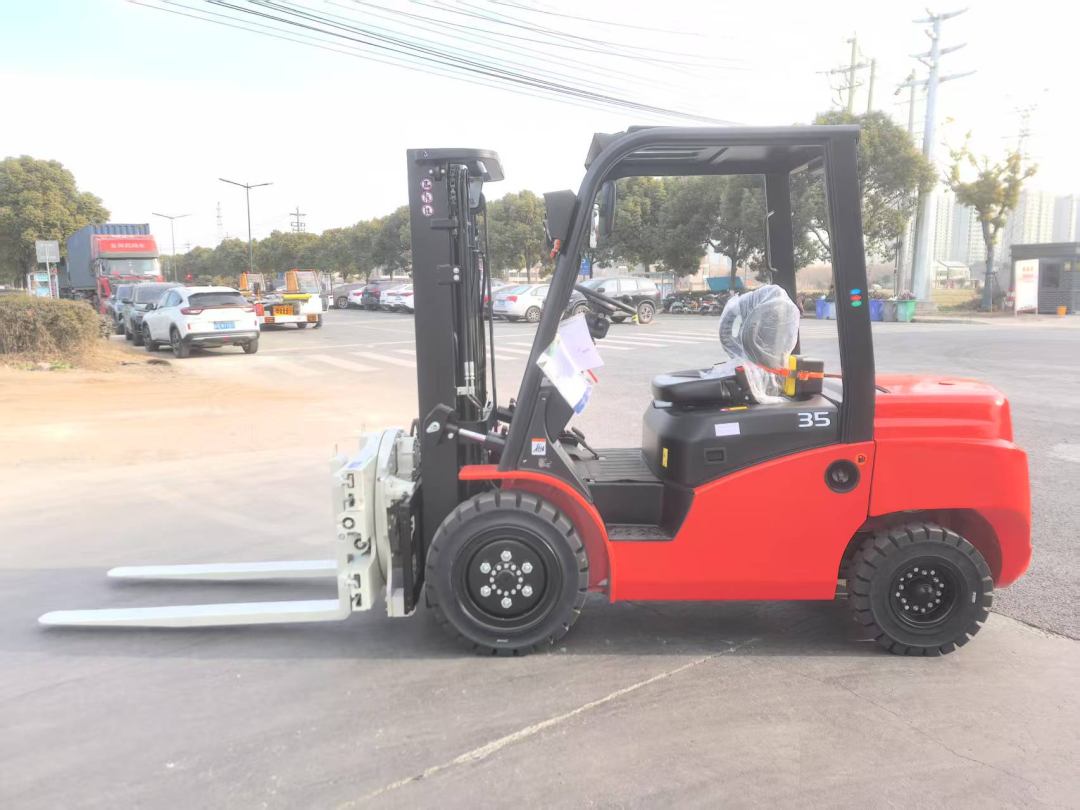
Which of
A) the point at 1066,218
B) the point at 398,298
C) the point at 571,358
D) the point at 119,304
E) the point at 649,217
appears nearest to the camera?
the point at 571,358

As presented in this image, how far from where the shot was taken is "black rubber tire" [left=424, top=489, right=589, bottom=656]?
362 cm

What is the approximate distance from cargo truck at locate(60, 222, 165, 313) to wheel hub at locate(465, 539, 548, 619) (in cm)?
3038

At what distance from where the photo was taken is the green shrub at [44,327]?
14867 millimetres

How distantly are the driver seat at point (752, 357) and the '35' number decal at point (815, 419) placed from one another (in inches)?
8.8

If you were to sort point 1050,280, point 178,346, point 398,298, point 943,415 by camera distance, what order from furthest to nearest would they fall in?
point 398,298
point 1050,280
point 178,346
point 943,415

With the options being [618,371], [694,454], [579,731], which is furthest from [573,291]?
[618,371]

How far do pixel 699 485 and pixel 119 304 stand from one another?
26.2m

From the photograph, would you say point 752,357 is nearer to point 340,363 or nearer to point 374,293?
point 340,363

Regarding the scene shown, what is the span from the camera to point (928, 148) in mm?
32656

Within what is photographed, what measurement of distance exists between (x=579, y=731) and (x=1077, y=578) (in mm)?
3393

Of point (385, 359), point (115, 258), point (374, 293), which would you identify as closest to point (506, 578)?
point (385, 359)

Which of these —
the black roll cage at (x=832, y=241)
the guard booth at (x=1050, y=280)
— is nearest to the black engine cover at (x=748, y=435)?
the black roll cage at (x=832, y=241)

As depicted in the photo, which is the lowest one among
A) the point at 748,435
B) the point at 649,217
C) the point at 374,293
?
the point at 748,435

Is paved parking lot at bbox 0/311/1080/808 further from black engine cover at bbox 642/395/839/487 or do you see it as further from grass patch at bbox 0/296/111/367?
grass patch at bbox 0/296/111/367
